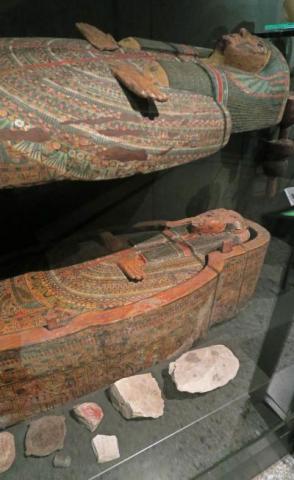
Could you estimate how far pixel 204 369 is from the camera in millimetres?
1592

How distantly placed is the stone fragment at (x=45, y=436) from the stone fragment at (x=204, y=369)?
1.61 feet

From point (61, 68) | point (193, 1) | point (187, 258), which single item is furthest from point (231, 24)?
point (187, 258)

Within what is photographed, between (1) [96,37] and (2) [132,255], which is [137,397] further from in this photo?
(1) [96,37]

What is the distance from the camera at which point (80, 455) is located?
1.33 m

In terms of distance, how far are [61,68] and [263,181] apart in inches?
56.6

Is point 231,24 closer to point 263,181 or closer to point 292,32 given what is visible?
point 292,32

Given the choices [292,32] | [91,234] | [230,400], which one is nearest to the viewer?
[230,400]

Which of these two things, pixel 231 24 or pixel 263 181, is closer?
pixel 231 24

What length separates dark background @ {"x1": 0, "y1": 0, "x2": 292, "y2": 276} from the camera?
1396 millimetres

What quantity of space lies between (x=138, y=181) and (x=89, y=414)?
43.7 inches

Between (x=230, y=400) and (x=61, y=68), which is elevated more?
(x=61, y=68)

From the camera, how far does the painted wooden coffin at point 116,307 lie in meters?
1.30

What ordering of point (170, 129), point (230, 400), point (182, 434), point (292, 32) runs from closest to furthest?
point (170, 129), point (182, 434), point (230, 400), point (292, 32)

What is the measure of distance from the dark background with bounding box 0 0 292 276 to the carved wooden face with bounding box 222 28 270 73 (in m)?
0.18
